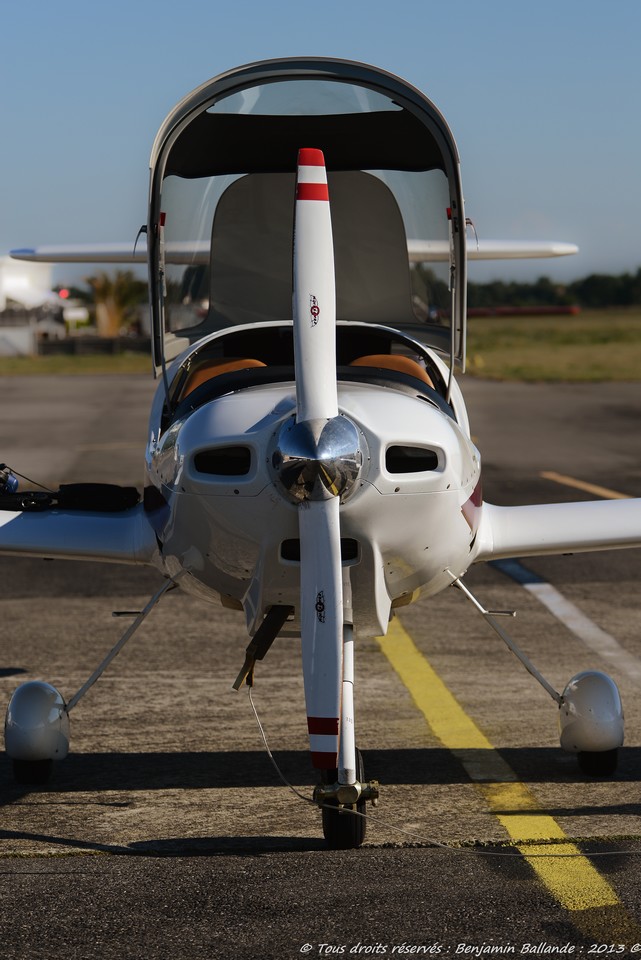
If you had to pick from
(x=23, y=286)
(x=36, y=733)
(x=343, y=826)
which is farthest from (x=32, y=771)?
(x=23, y=286)

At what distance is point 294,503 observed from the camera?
156 inches

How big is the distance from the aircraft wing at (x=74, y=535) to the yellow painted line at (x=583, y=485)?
8.20 meters

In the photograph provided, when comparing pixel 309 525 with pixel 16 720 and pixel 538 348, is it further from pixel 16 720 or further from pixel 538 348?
pixel 538 348

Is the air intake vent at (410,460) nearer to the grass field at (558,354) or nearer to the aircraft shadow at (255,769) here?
the aircraft shadow at (255,769)

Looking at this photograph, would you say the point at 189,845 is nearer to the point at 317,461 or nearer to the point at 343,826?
the point at 343,826

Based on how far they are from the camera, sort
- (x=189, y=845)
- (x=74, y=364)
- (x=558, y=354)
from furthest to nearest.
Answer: (x=558, y=354)
(x=74, y=364)
(x=189, y=845)

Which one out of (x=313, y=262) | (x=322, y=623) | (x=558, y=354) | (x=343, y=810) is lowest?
(x=558, y=354)

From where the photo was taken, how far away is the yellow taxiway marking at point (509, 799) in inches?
145

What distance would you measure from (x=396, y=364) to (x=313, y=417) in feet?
4.78

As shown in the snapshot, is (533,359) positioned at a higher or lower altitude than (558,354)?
higher

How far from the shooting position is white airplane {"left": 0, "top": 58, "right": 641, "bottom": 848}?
4.00 m

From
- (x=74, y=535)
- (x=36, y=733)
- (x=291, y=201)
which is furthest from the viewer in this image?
(x=291, y=201)

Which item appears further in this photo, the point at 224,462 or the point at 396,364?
the point at 396,364

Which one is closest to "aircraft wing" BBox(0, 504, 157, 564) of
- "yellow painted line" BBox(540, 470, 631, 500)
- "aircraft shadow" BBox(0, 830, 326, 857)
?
"aircraft shadow" BBox(0, 830, 326, 857)
